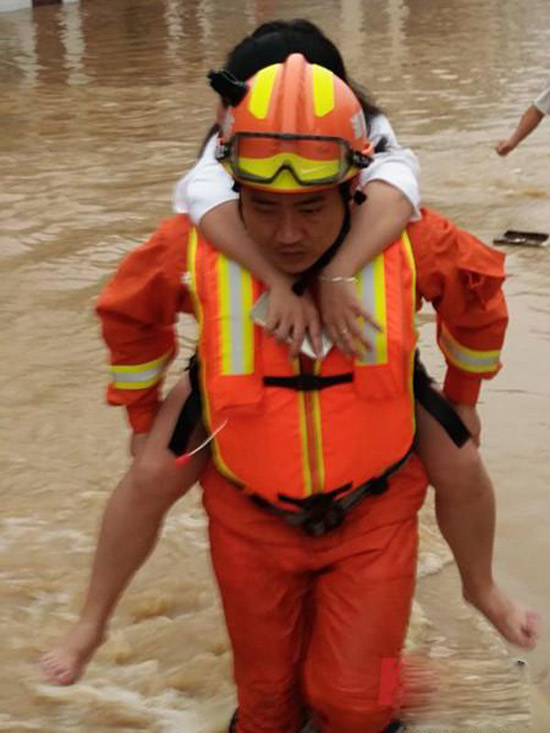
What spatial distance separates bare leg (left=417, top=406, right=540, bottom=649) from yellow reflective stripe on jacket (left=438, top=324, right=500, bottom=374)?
0.53ft

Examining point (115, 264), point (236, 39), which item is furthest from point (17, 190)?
point (236, 39)

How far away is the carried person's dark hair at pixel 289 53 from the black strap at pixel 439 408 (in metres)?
0.64

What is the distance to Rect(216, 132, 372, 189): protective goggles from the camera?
2.80 metres

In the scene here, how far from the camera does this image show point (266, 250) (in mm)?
2949

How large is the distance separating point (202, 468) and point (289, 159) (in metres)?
0.87

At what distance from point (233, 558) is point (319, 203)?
87 centimetres

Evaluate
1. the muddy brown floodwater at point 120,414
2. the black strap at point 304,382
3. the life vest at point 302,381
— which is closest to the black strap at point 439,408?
the life vest at point 302,381

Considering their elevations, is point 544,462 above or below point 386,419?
below

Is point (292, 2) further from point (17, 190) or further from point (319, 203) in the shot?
point (319, 203)

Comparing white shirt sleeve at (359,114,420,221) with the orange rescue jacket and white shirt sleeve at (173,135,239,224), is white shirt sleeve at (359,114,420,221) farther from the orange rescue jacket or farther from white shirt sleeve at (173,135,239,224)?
white shirt sleeve at (173,135,239,224)

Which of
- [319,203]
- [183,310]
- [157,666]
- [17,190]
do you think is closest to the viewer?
[319,203]

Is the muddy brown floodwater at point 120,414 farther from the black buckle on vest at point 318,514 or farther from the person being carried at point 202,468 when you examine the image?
the black buckle on vest at point 318,514

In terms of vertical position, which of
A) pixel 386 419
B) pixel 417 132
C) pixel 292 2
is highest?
pixel 386 419

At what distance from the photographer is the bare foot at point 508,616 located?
132 inches
